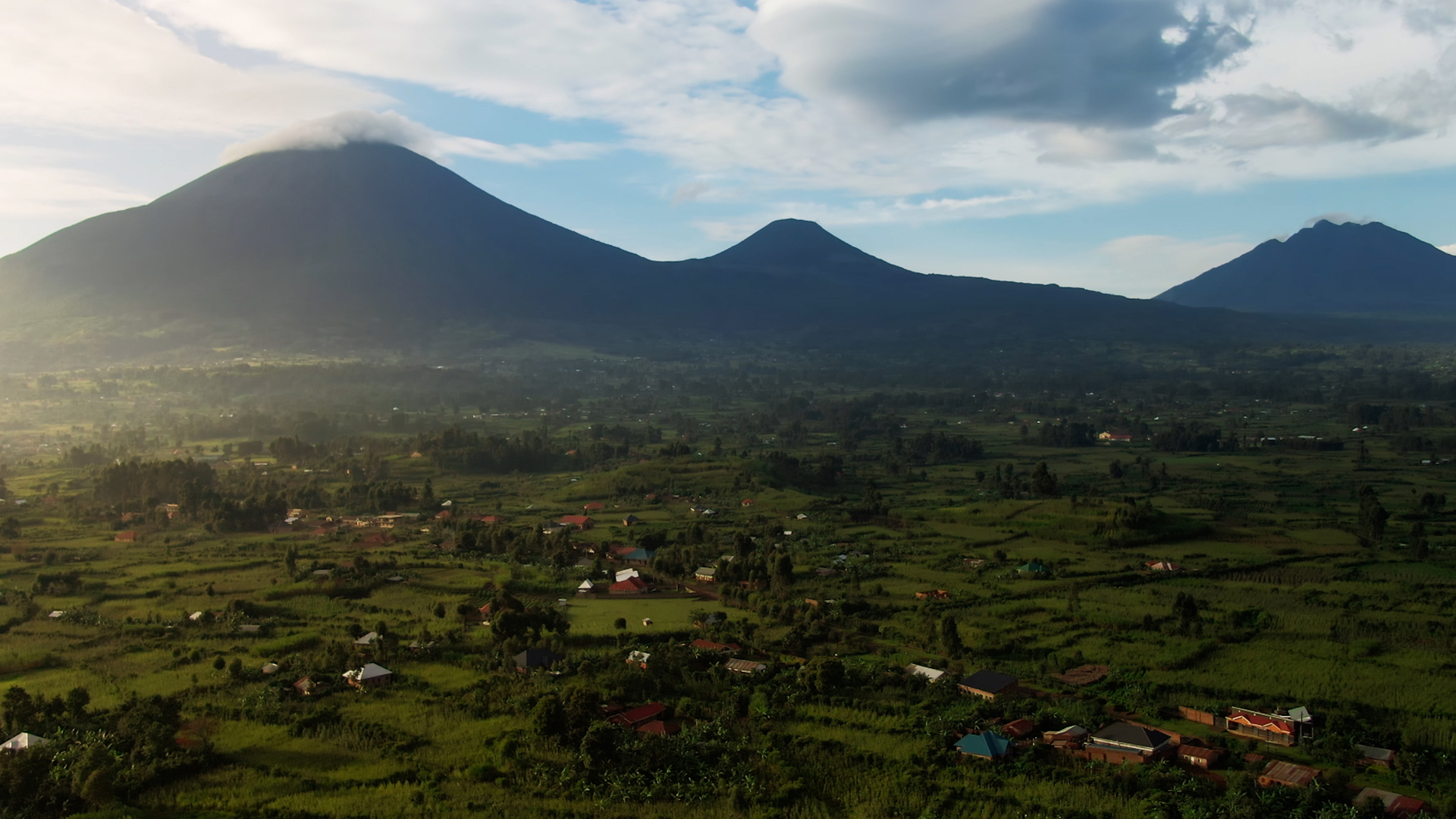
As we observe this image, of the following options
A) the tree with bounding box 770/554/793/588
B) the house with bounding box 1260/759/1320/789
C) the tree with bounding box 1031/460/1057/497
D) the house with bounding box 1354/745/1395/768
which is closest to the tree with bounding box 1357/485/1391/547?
the tree with bounding box 1031/460/1057/497

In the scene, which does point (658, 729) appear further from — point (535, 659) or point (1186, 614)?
point (1186, 614)

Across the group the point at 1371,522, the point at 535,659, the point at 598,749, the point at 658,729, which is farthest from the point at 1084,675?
the point at 1371,522

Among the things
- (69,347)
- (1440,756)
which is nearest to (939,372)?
(69,347)

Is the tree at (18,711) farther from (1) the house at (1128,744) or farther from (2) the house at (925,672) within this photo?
(1) the house at (1128,744)

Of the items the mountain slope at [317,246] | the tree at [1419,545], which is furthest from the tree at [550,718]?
the mountain slope at [317,246]

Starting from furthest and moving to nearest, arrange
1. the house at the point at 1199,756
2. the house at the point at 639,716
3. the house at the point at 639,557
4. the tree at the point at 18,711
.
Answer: the house at the point at 639,557 → the house at the point at 639,716 → the tree at the point at 18,711 → the house at the point at 1199,756
